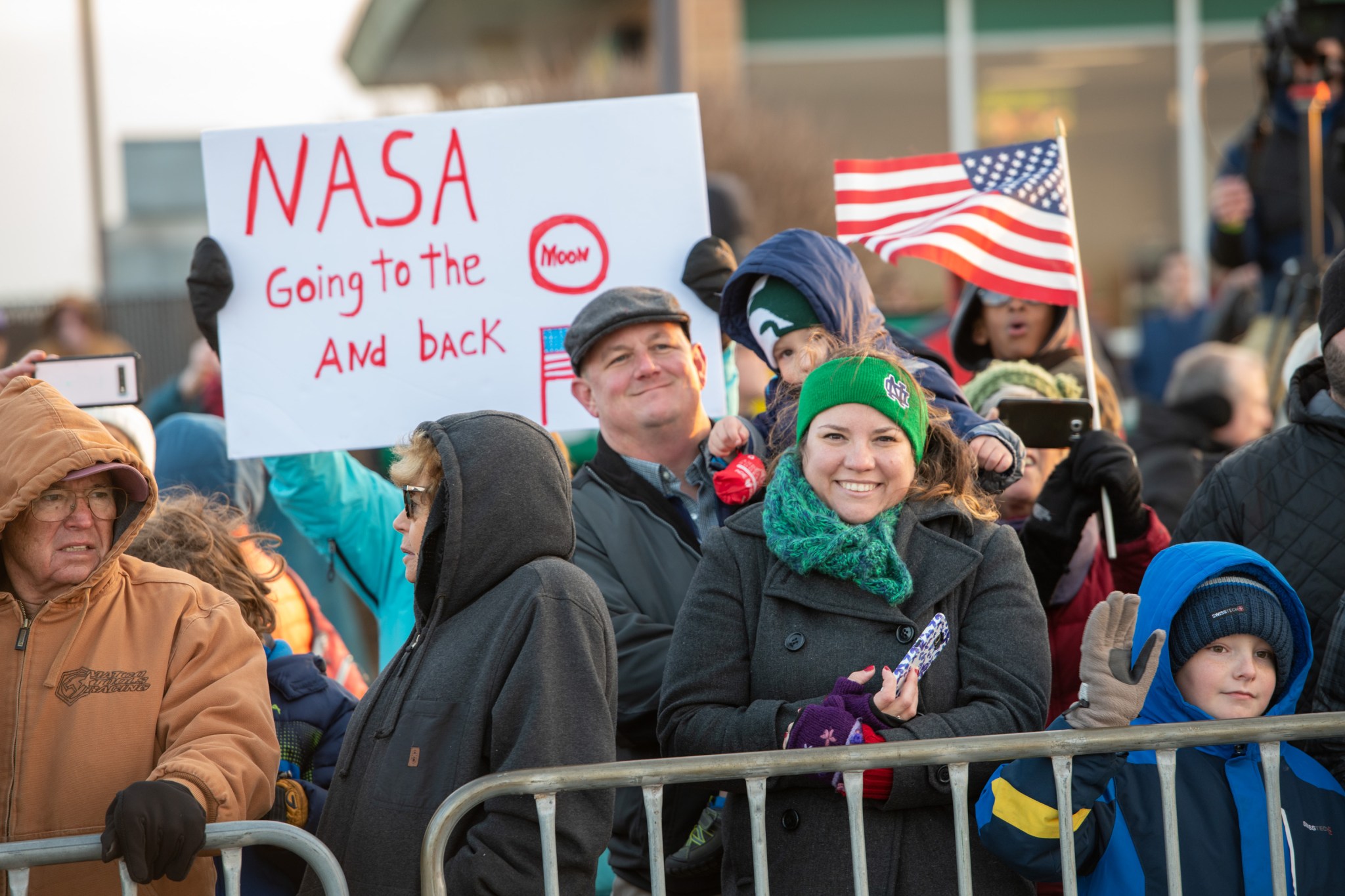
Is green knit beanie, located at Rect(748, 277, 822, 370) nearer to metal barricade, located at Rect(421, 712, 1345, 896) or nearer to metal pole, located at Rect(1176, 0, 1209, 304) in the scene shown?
metal barricade, located at Rect(421, 712, 1345, 896)

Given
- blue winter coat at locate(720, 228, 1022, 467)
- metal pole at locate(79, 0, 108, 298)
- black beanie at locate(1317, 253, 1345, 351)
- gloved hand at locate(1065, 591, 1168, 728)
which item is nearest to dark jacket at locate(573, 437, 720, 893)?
blue winter coat at locate(720, 228, 1022, 467)

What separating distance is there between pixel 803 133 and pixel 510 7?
25.1 ft

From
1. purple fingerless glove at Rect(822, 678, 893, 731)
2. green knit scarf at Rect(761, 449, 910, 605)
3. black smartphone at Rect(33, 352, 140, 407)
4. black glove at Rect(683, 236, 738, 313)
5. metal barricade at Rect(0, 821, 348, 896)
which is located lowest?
metal barricade at Rect(0, 821, 348, 896)

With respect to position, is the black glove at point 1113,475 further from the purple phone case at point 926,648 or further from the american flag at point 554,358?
the american flag at point 554,358

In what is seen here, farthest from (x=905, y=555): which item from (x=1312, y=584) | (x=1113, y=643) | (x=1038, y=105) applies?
(x=1038, y=105)

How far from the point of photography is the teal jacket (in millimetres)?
4145

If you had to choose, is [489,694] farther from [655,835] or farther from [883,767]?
[883,767]

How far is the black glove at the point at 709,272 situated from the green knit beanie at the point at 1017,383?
75 centimetres

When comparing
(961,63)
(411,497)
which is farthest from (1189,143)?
(411,497)

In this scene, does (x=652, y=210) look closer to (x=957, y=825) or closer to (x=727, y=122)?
(x=957, y=825)

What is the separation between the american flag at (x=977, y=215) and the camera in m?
4.05

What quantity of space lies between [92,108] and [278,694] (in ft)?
43.4

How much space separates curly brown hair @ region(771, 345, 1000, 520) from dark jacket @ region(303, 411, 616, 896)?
0.61 metres

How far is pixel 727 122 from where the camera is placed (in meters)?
13.4
